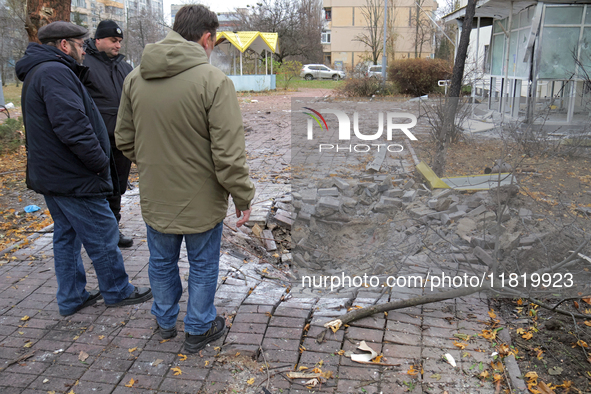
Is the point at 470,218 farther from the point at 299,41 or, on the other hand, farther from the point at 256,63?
the point at 299,41

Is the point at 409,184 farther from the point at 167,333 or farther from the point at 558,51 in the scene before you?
the point at 558,51

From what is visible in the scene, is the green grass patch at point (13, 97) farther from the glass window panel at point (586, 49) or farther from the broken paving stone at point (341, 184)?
the glass window panel at point (586, 49)

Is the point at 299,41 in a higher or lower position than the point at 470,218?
higher

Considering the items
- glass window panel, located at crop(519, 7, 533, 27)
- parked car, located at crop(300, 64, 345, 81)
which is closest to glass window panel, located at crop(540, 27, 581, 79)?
glass window panel, located at crop(519, 7, 533, 27)

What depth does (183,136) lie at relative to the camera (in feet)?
8.51

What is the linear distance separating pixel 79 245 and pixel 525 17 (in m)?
13.8

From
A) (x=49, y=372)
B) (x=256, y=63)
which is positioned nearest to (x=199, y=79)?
(x=49, y=372)

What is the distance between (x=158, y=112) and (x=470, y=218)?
3.91m

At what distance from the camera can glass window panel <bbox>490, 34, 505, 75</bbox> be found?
15.3 metres

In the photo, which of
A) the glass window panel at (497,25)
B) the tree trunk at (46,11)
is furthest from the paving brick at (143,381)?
the glass window panel at (497,25)

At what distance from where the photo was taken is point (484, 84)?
1758 cm

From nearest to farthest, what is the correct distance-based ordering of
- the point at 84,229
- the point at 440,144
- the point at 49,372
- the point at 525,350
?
the point at 49,372 < the point at 525,350 < the point at 84,229 < the point at 440,144

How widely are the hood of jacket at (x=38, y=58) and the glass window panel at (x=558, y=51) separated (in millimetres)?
12063

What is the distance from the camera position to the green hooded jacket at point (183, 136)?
2.53 meters
